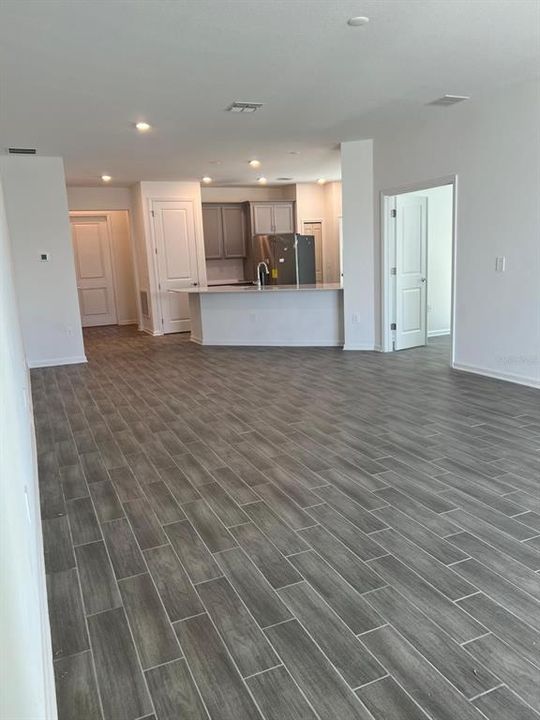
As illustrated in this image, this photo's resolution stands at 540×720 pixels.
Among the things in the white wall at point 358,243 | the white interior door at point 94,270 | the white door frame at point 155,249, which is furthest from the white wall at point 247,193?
the white wall at point 358,243

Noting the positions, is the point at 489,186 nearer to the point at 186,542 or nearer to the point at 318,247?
the point at 186,542

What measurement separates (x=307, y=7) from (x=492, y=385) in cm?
362

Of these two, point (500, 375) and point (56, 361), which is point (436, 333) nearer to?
point (500, 375)

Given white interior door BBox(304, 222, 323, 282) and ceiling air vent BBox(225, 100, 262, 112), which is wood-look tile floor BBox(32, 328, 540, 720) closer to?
ceiling air vent BBox(225, 100, 262, 112)

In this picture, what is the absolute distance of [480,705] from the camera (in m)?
1.54

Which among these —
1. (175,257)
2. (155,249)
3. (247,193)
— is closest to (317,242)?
(247,193)

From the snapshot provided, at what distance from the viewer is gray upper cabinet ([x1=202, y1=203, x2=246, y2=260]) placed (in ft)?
34.2

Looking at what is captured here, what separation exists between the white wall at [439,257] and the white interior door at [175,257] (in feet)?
14.4

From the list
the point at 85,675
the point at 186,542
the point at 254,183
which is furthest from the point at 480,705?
the point at 254,183

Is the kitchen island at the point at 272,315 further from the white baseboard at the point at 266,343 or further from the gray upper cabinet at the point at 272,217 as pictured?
the gray upper cabinet at the point at 272,217

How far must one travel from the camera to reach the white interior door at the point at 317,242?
35.2 ft

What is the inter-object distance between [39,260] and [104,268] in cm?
489

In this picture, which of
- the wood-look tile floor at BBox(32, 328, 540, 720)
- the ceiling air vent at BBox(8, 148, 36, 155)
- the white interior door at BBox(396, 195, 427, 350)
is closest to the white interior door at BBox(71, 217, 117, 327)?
the ceiling air vent at BBox(8, 148, 36, 155)

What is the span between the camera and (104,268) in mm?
11742
